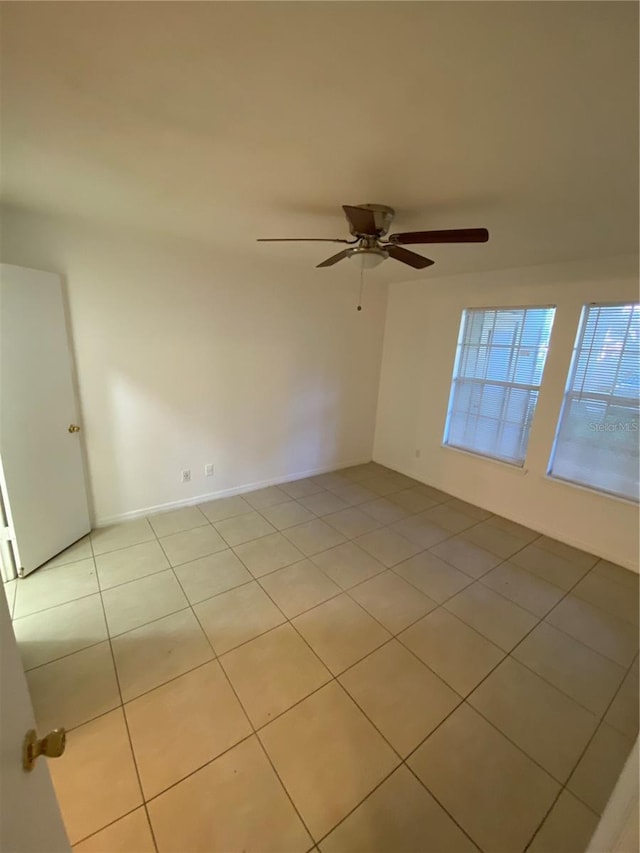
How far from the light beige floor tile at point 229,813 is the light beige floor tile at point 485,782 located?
0.55 meters

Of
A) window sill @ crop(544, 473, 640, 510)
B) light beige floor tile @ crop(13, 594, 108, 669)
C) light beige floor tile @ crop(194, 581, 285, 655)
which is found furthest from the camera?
window sill @ crop(544, 473, 640, 510)

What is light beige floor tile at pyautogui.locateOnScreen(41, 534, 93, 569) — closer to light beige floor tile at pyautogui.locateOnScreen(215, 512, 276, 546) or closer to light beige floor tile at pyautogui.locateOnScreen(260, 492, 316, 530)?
light beige floor tile at pyautogui.locateOnScreen(215, 512, 276, 546)

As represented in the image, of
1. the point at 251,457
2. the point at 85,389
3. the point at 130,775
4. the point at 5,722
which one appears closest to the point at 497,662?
the point at 130,775

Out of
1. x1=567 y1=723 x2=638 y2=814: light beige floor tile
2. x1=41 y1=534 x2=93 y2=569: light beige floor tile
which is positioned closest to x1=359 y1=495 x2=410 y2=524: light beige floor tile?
x1=567 y1=723 x2=638 y2=814: light beige floor tile

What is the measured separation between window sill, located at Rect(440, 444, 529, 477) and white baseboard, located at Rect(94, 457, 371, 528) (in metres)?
1.33

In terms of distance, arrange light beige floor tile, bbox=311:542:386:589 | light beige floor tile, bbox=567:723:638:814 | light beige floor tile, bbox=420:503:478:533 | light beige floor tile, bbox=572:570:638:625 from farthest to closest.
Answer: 1. light beige floor tile, bbox=420:503:478:533
2. light beige floor tile, bbox=311:542:386:589
3. light beige floor tile, bbox=572:570:638:625
4. light beige floor tile, bbox=567:723:638:814

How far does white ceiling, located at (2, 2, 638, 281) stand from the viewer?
87 centimetres

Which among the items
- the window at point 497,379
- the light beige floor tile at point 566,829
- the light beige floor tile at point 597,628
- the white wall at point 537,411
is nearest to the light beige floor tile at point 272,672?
the light beige floor tile at point 566,829

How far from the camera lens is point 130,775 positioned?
134 cm

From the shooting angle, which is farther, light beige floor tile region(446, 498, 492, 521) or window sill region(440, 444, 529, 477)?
light beige floor tile region(446, 498, 492, 521)

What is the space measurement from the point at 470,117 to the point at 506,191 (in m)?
0.64

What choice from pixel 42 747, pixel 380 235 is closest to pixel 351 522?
pixel 380 235

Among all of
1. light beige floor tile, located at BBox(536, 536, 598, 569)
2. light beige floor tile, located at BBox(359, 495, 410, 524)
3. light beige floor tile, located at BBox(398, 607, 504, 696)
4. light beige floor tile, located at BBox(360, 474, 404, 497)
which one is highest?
light beige floor tile, located at BBox(360, 474, 404, 497)

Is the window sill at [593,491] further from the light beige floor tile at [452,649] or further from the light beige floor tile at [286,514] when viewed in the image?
the light beige floor tile at [286,514]
